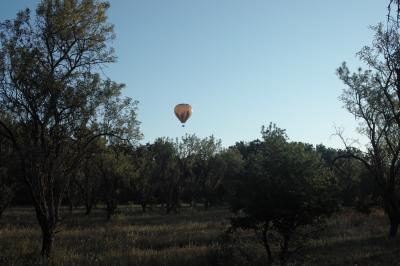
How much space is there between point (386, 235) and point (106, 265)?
1500cm

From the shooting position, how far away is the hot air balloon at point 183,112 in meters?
30.8

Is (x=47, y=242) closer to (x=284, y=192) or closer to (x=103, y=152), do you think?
(x=103, y=152)

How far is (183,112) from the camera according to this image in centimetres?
3075

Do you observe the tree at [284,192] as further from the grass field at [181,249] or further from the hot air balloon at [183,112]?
the hot air balloon at [183,112]

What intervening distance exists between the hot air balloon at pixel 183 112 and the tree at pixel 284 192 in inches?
594

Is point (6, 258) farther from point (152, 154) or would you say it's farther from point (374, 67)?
point (152, 154)

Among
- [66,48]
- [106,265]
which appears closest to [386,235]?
[106,265]

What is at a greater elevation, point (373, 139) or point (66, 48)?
point (66, 48)

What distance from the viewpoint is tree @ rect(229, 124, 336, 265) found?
14.7 meters

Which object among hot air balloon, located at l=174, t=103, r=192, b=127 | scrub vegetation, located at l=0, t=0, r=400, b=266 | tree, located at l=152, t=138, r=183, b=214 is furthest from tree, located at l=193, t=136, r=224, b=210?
scrub vegetation, located at l=0, t=0, r=400, b=266

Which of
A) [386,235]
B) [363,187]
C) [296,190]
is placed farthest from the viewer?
[363,187]

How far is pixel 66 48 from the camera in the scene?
17.4 metres

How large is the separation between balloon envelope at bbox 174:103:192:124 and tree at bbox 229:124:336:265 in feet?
49.5

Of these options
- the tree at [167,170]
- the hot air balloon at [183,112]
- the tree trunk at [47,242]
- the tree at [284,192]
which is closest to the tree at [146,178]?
the tree at [167,170]
